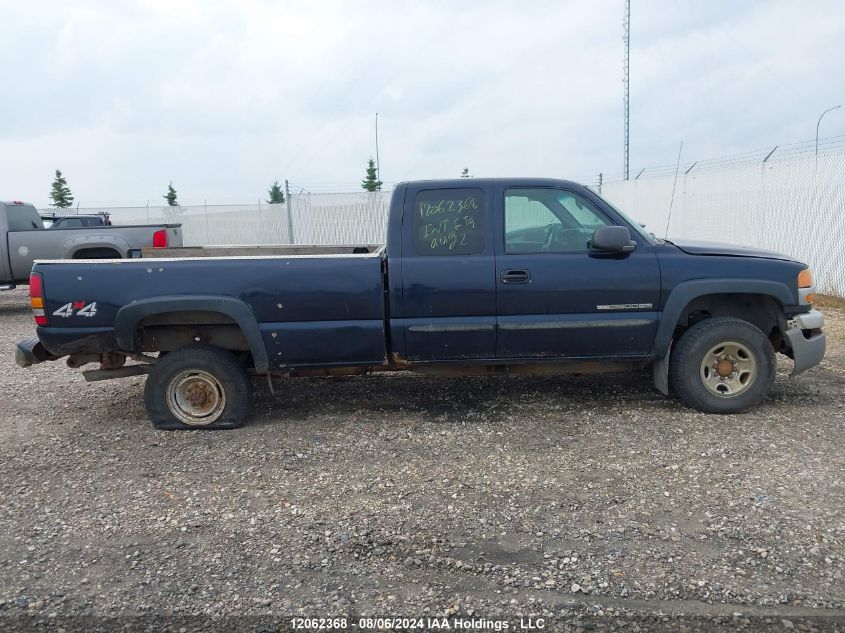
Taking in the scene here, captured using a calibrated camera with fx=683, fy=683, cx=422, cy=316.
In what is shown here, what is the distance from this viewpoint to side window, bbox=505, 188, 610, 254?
525 centimetres

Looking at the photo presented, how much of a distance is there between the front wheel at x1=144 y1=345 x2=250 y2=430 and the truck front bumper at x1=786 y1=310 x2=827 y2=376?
169 inches

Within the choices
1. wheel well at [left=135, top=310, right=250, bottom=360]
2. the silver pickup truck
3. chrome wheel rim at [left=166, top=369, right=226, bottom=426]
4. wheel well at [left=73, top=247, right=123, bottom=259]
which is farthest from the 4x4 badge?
wheel well at [left=73, top=247, right=123, bottom=259]

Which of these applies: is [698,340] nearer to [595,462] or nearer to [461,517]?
[595,462]

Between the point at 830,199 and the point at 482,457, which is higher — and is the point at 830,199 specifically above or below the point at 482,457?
above

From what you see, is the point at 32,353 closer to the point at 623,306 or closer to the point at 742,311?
the point at 623,306

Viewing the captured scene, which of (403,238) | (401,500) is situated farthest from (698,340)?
(401,500)

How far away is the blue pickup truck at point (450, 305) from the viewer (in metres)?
5.07

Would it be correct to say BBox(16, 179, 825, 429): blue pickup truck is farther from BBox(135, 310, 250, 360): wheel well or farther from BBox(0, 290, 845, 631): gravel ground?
BBox(0, 290, 845, 631): gravel ground

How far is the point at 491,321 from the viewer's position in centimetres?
→ 517

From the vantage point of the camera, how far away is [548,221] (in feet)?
17.5

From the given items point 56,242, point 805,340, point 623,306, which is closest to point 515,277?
point 623,306

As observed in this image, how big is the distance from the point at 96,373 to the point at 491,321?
3.17m

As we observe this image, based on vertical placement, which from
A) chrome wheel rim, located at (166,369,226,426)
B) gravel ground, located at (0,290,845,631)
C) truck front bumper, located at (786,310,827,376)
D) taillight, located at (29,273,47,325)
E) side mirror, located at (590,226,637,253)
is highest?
side mirror, located at (590,226,637,253)

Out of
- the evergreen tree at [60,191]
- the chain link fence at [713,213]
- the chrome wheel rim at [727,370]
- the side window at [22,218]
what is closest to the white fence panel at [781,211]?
the chain link fence at [713,213]
